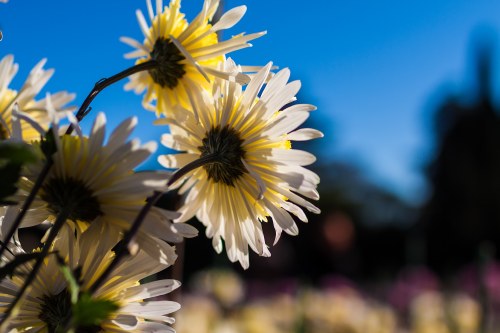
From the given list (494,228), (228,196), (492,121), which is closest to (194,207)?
(228,196)

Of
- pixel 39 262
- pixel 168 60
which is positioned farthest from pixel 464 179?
pixel 39 262

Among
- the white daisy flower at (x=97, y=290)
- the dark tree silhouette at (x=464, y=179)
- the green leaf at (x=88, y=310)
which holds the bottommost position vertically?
the green leaf at (x=88, y=310)

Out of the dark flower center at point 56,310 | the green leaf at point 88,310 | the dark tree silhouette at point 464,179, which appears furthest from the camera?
the dark tree silhouette at point 464,179

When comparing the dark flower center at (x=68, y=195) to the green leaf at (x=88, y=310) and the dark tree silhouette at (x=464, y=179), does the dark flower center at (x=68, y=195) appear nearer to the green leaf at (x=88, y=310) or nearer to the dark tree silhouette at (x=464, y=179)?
the green leaf at (x=88, y=310)

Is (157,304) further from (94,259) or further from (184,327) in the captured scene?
(184,327)

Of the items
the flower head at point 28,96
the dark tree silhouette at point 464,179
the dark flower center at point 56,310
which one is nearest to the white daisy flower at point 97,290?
the dark flower center at point 56,310

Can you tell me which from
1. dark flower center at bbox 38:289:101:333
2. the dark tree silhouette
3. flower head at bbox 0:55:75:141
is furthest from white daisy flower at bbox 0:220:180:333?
the dark tree silhouette

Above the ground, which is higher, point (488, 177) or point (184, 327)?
point (488, 177)

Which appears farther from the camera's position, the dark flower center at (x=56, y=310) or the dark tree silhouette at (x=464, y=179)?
the dark tree silhouette at (x=464, y=179)
